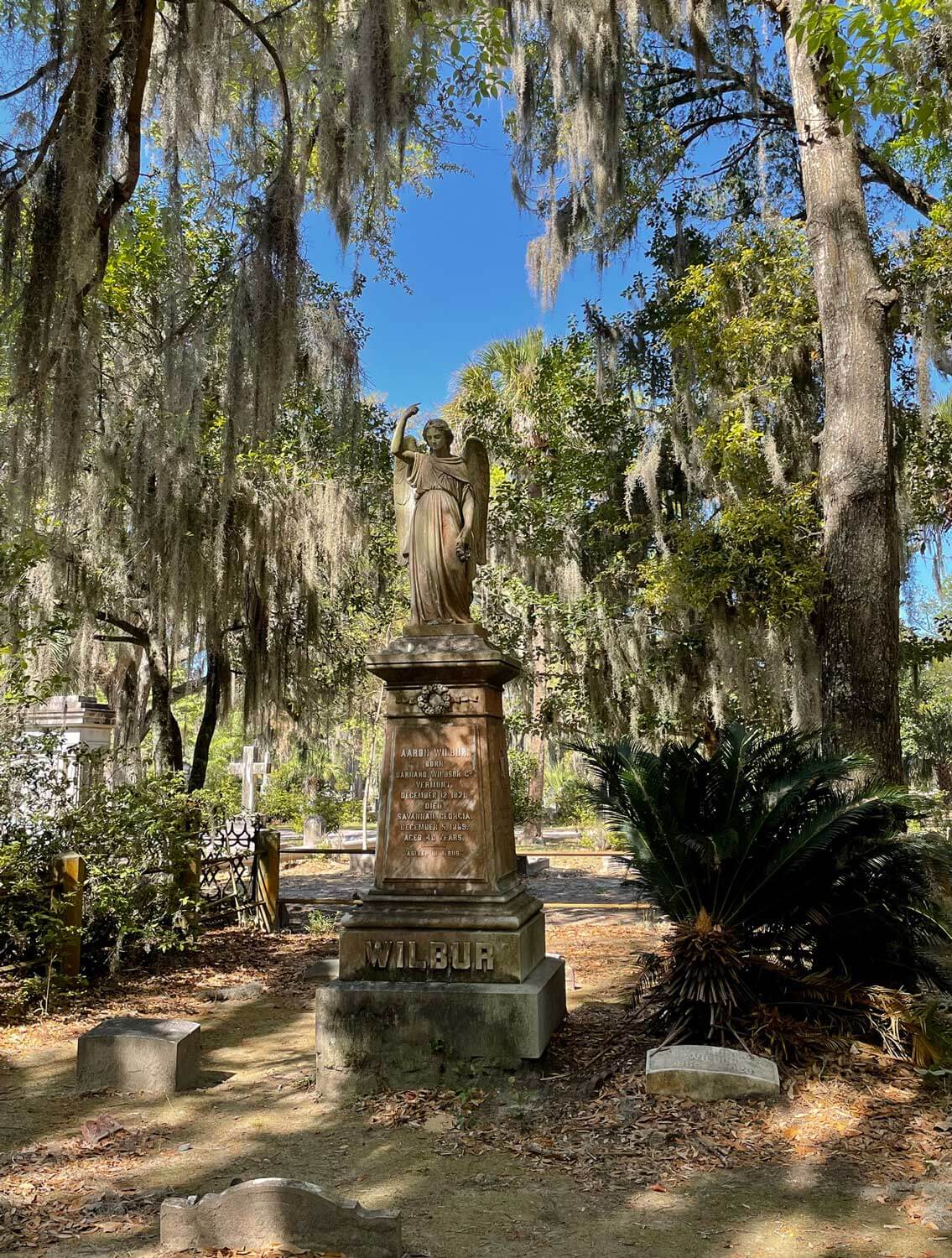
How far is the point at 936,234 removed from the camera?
954 centimetres

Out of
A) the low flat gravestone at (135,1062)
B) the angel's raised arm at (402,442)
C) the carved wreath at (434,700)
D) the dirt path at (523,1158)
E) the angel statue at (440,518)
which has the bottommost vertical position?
the dirt path at (523,1158)

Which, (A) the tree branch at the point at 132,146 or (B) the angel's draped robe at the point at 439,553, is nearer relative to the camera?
(A) the tree branch at the point at 132,146

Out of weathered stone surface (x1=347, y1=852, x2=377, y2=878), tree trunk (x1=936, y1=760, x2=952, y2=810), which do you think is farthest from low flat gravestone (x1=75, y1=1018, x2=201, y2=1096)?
tree trunk (x1=936, y1=760, x2=952, y2=810)

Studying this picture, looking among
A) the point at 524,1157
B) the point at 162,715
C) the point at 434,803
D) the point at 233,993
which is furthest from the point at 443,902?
the point at 162,715

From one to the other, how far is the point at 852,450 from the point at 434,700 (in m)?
4.33

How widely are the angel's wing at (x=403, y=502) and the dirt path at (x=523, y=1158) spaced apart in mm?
3282

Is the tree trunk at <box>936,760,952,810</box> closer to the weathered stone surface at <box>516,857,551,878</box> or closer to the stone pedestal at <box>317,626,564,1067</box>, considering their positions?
the weathered stone surface at <box>516,857,551,878</box>

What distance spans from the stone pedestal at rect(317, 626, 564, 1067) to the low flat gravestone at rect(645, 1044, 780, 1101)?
0.73m

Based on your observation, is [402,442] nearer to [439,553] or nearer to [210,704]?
[439,553]

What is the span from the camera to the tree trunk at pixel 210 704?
11406 millimetres

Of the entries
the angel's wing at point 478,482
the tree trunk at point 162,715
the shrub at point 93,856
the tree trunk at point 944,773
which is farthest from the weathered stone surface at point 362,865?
the tree trunk at point 944,773

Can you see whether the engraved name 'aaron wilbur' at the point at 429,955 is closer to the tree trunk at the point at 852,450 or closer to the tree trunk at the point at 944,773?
the tree trunk at the point at 852,450

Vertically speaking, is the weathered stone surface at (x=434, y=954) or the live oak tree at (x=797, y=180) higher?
the live oak tree at (x=797, y=180)

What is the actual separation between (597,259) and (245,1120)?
1083 cm
